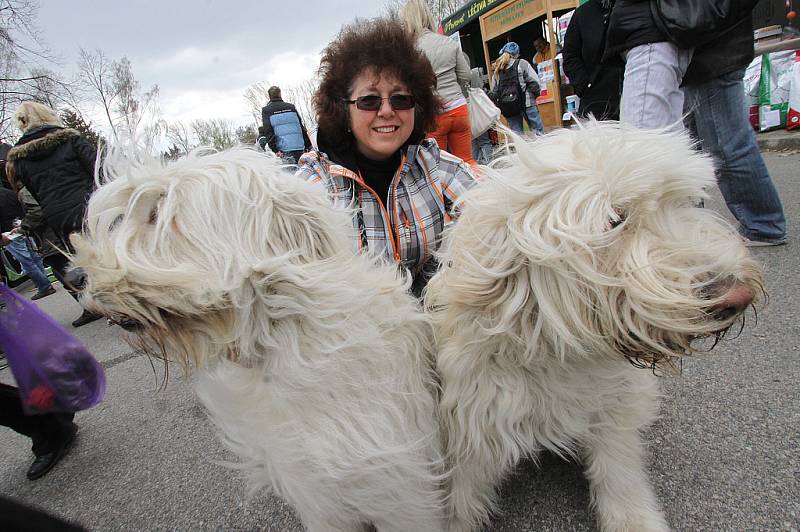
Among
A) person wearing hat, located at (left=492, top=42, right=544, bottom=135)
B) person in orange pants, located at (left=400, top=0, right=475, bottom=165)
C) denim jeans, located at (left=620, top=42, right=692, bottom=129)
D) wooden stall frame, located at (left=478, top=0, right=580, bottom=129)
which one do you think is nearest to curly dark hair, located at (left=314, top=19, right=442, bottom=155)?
denim jeans, located at (left=620, top=42, right=692, bottom=129)

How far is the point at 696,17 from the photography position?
243cm

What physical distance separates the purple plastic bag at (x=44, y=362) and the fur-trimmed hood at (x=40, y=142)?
2.70 metres

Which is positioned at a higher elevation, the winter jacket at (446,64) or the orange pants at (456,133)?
the winter jacket at (446,64)

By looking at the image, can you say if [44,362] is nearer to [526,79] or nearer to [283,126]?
[283,126]

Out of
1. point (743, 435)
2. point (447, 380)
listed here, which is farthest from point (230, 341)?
point (743, 435)

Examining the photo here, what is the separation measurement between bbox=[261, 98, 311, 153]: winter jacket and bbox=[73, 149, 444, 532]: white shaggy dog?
21.0 feet

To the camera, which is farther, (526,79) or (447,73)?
(526,79)

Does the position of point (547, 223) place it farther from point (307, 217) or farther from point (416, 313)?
point (307, 217)

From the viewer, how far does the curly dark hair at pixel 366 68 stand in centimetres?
217

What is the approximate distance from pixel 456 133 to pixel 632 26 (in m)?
2.13

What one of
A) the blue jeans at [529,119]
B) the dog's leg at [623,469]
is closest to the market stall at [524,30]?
the blue jeans at [529,119]

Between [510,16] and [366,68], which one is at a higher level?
[510,16]

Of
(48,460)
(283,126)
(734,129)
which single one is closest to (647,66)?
(734,129)

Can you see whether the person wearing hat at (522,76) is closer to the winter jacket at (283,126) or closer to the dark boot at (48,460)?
the winter jacket at (283,126)
